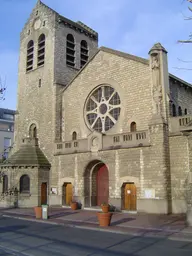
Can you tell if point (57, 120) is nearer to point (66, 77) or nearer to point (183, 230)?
point (66, 77)

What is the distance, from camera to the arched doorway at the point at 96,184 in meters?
21.5

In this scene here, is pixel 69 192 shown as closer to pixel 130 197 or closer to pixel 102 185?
pixel 102 185

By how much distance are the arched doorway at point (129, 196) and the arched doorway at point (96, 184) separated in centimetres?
227

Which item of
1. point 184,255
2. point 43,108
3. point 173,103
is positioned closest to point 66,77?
point 43,108

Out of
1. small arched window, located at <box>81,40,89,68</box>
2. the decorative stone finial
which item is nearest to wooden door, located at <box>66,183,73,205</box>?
the decorative stone finial

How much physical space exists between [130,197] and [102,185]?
3.24m

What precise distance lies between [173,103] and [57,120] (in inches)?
405

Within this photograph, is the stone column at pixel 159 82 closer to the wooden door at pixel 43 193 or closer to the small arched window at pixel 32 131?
the wooden door at pixel 43 193

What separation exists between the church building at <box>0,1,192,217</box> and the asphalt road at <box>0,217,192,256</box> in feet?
15.5

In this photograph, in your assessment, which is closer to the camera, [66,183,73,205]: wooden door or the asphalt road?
the asphalt road

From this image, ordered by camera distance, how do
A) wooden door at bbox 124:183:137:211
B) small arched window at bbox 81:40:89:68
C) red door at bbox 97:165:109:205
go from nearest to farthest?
wooden door at bbox 124:183:137:211 < red door at bbox 97:165:109:205 < small arched window at bbox 81:40:89:68

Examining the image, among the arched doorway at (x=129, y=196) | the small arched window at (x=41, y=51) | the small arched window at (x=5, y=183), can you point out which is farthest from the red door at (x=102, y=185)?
the small arched window at (x=41, y=51)

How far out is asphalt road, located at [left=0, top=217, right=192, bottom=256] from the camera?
8.55m

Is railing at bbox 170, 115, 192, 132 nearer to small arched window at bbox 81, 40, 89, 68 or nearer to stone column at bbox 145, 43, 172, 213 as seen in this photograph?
stone column at bbox 145, 43, 172, 213
